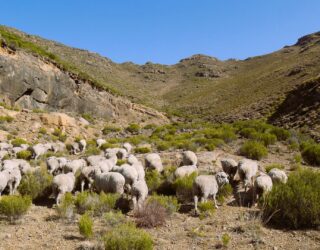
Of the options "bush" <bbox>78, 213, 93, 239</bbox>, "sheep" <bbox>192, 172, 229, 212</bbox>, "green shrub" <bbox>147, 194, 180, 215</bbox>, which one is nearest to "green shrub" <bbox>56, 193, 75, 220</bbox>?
"bush" <bbox>78, 213, 93, 239</bbox>

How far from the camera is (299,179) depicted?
923cm

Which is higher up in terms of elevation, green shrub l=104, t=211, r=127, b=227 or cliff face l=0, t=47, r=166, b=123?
cliff face l=0, t=47, r=166, b=123

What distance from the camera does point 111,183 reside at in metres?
10.2

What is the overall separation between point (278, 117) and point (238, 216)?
24.5m

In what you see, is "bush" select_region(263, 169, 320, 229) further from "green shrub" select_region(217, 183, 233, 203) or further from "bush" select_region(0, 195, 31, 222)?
"bush" select_region(0, 195, 31, 222)

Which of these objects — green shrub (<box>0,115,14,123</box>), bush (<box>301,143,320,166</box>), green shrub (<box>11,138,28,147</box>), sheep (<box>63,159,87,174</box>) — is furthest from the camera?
green shrub (<box>0,115,14,123</box>)

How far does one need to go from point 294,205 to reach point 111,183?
4956 mm

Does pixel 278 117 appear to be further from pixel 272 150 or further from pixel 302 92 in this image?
pixel 272 150

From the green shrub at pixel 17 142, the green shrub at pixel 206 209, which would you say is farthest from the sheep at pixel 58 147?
the green shrub at pixel 206 209

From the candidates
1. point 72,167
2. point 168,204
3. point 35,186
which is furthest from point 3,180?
point 168,204

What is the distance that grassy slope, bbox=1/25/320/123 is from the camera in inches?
2073

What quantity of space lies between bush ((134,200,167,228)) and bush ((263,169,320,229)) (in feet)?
8.05

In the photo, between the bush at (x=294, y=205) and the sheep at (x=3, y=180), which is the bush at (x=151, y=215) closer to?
the bush at (x=294, y=205)

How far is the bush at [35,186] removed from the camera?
10305 millimetres
